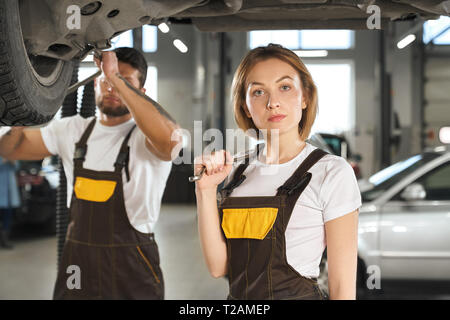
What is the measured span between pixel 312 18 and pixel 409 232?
2007 millimetres

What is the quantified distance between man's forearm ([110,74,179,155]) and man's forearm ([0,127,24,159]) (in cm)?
66

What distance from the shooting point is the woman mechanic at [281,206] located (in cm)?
108

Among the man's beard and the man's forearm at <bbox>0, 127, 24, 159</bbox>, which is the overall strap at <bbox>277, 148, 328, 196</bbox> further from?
the man's forearm at <bbox>0, 127, 24, 159</bbox>

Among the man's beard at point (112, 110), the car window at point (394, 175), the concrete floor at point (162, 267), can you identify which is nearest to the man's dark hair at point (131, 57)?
the man's beard at point (112, 110)

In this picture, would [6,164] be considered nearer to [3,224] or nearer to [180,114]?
[3,224]

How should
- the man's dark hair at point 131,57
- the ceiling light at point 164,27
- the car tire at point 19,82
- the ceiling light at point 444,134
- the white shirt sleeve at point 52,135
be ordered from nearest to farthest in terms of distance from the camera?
the car tire at point 19,82
the ceiling light at point 164,27
the man's dark hair at point 131,57
the white shirt sleeve at point 52,135
the ceiling light at point 444,134

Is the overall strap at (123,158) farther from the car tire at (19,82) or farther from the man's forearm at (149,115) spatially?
the car tire at (19,82)

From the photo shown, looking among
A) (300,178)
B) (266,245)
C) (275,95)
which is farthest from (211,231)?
(275,95)

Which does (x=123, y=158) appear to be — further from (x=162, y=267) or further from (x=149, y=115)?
(x=162, y=267)

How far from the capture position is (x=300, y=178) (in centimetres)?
111

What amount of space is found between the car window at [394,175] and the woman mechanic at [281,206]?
2.16 metres

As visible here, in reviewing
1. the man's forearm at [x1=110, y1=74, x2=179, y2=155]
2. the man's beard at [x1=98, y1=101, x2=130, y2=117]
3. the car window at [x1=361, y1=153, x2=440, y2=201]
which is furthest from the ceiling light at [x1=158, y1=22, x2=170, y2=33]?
the car window at [x1=361, y1=153, x2=440, y2=201]
